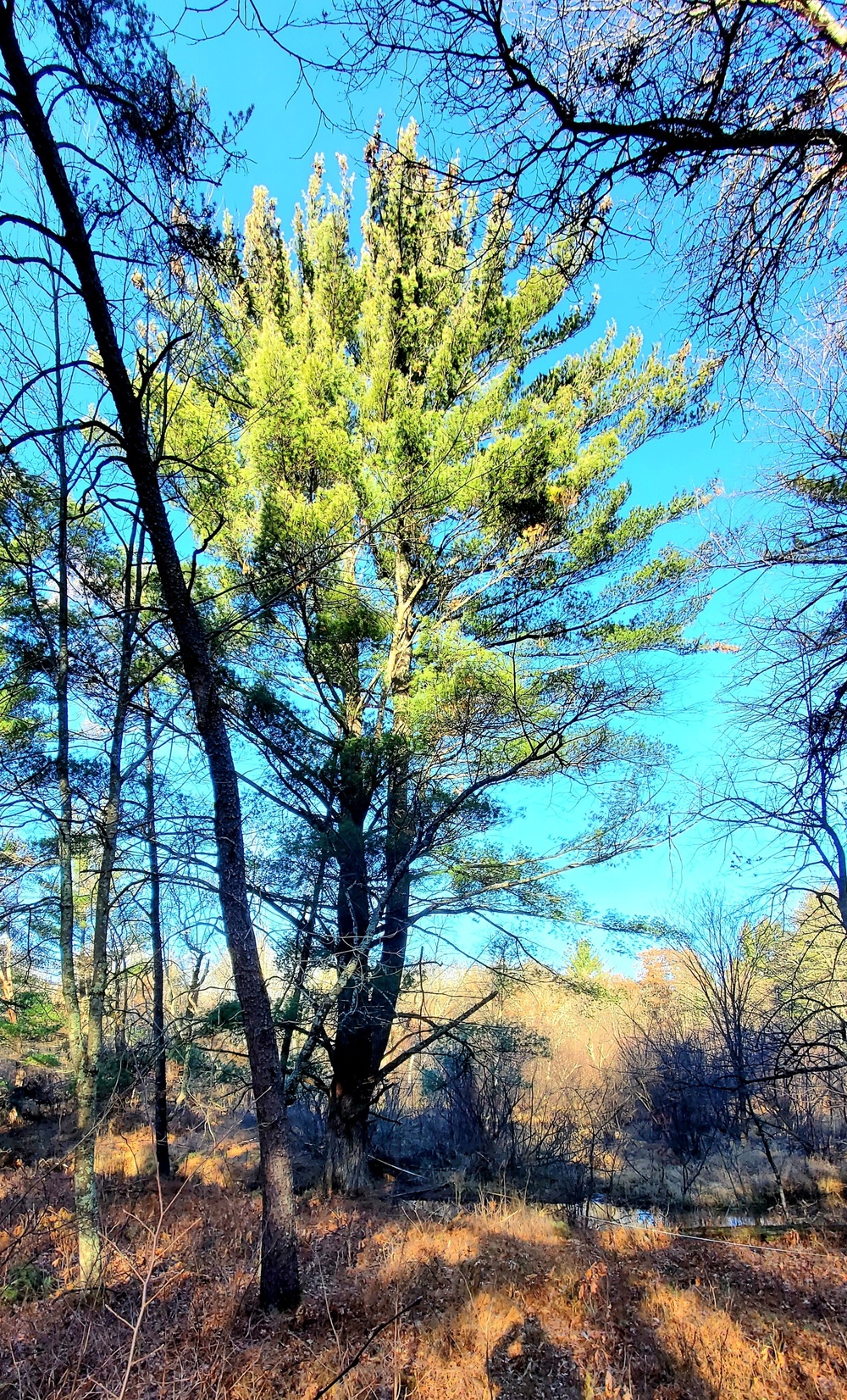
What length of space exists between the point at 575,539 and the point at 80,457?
6638mm

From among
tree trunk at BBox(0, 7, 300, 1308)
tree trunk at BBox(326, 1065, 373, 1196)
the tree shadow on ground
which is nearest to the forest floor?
the tree shadow on ground

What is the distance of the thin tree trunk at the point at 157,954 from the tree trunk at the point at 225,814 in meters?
0.60

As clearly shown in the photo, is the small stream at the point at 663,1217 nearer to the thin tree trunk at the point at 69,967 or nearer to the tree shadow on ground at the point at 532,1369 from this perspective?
the tree shadow on ground at the point at 532,1369

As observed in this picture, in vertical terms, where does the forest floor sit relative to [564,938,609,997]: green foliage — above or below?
below

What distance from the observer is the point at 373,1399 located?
11.9 ft

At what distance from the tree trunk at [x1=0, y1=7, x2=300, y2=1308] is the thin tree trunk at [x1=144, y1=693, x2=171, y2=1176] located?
602mm

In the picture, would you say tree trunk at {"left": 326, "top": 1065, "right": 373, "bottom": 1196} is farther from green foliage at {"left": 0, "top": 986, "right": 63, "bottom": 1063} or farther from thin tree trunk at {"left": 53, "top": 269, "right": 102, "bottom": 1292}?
green foliage at {"left": 0, "top": 986, "right": 63, "bottom": 1063}

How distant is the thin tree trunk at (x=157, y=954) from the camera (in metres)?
5.67

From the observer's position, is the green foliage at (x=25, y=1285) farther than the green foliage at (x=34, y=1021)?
No

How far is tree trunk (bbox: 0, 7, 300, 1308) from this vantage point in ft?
13.8

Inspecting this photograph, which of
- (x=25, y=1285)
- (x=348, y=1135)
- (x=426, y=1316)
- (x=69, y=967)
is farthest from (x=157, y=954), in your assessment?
(x=426, y=1316)

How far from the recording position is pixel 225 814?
4719mm

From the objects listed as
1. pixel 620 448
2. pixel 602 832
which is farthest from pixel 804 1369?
pixel 620 448

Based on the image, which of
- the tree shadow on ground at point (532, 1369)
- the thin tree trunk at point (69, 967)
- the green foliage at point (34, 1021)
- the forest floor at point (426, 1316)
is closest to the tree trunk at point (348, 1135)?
the forest floor at point (426, 1316)
